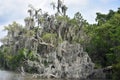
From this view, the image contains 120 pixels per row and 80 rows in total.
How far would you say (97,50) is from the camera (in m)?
42.3

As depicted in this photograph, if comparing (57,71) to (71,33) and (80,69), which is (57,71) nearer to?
(80,69)

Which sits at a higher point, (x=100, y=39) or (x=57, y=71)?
(x=100, y=39)

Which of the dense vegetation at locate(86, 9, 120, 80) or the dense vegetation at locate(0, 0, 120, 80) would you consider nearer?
the dense vegetation at locate(86, 9, 120, 80)

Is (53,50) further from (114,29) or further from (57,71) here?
(114,29)

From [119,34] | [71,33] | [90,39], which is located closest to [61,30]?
[71,33]

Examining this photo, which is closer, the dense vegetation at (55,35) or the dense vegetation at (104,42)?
the dense vegetation at (104,42)

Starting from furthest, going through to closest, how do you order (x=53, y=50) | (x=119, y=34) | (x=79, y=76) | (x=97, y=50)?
(x=97, y=50) → (x=53, y=50) → (x=79, y=76) → (x=119, y=34)

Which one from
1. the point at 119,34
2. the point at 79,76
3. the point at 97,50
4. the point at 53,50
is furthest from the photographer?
the point at 97,50

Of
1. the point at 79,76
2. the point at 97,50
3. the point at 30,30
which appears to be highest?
the point at 30,30

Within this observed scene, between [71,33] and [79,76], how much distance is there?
227 inches

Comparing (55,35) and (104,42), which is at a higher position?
(55,35)

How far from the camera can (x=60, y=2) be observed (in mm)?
40750

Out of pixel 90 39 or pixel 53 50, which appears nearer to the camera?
pixel 53 50

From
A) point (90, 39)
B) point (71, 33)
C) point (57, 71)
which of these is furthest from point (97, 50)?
point (57, 71)
